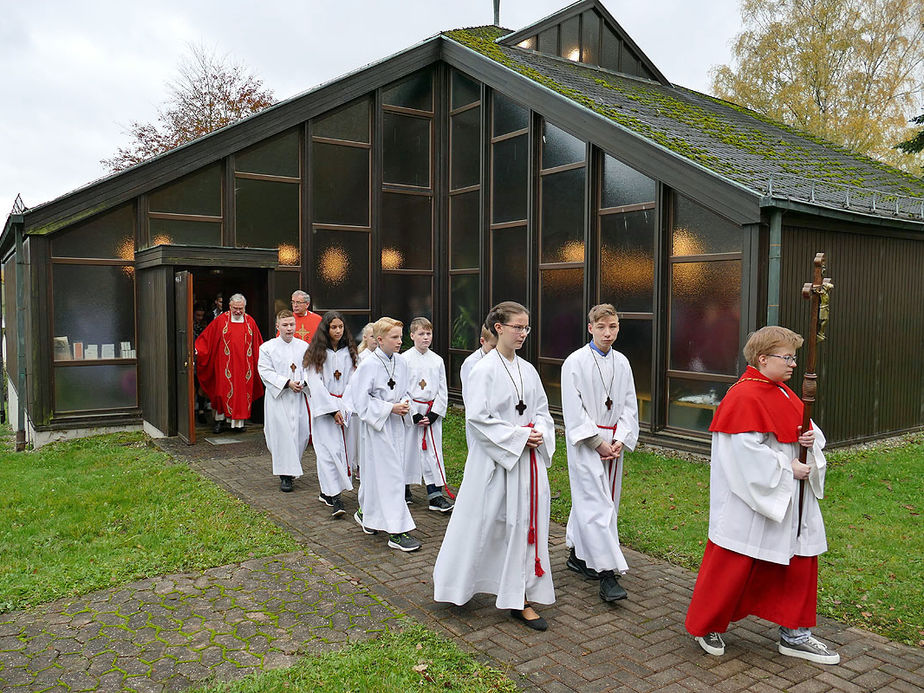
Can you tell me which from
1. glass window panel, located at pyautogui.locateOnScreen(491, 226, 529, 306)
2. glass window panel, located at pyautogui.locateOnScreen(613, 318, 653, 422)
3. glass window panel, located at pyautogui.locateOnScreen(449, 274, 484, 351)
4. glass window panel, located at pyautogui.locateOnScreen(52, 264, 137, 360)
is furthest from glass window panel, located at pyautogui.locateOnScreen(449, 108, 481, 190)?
glass window panel, located at pyautogui.locateOnScreen(52, 264, 137, 360)

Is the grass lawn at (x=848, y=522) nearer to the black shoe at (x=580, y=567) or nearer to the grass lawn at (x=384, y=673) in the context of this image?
the black shoe at (x=580, y=567)

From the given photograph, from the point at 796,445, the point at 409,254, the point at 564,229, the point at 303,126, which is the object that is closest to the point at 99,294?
the point at 303,126

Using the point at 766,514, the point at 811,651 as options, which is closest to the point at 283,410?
the point at 766,514

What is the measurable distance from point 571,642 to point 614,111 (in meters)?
9.18

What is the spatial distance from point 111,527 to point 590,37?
1371 cm

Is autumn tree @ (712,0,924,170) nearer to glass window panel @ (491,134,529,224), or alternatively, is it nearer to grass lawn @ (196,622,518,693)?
glass window panel @ (491,134,529,224)

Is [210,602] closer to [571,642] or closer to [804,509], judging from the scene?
[571,642]

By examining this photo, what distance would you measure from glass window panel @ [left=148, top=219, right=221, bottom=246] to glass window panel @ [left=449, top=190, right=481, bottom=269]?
4.30 meters

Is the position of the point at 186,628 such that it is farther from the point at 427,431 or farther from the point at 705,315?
the point at 705,315

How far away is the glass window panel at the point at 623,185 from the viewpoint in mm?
10805

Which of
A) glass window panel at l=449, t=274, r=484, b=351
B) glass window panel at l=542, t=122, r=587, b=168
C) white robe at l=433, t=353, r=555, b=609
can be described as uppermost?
glass window panel at l=542, t=122, r=587, b=168

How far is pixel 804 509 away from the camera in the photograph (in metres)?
4.32

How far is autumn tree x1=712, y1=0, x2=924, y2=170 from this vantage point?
87.5 feet

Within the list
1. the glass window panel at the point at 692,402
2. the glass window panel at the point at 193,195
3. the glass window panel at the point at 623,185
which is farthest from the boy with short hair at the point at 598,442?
the glass window panel at the point at 193,195
